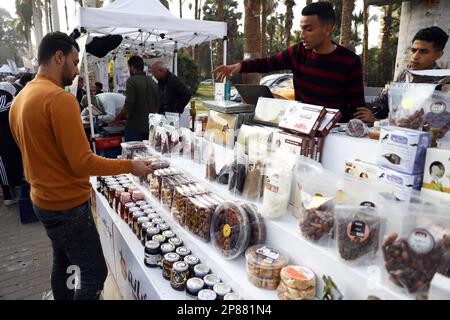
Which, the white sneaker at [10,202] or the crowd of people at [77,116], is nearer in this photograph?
the crowd of people at [77,116]

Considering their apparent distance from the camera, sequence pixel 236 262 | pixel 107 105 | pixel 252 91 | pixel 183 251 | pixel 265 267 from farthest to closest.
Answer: pixel 107 105 < pixel 252 91 < pixel 183 251 < pixel 236 262 < pixel 265 267

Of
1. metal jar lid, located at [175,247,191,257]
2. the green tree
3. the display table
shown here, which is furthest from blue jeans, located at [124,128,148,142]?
the green tree

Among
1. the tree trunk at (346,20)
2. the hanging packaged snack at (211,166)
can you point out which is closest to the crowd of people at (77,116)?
the hanging packaged snack at (211,166)

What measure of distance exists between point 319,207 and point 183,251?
957mm

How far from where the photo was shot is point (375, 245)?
112 centimetres

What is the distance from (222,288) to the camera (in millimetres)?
1506

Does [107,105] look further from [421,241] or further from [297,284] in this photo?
[421,241]

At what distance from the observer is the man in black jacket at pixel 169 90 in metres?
5.07

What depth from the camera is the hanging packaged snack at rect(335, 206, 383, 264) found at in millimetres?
1105

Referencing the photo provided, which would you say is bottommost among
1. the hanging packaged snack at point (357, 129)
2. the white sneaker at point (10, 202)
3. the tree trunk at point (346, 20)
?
the white sneaker at point (10, 202)

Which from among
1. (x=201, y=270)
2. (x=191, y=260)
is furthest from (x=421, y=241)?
(x=191, y=260)

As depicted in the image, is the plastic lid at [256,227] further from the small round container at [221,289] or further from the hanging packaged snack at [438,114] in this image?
the hanging packaged snack at [438,114]

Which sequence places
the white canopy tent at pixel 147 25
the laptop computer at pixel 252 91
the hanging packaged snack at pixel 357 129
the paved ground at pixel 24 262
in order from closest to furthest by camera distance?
1. the hanging packaged snack at pixel 357 129
2. the laptop computer at pixel 252 91
3. the paved ground at pixel 24 262
4. the white canopy tent at pixel 147 25

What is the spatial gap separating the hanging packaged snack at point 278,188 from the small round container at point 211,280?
0.43 m
